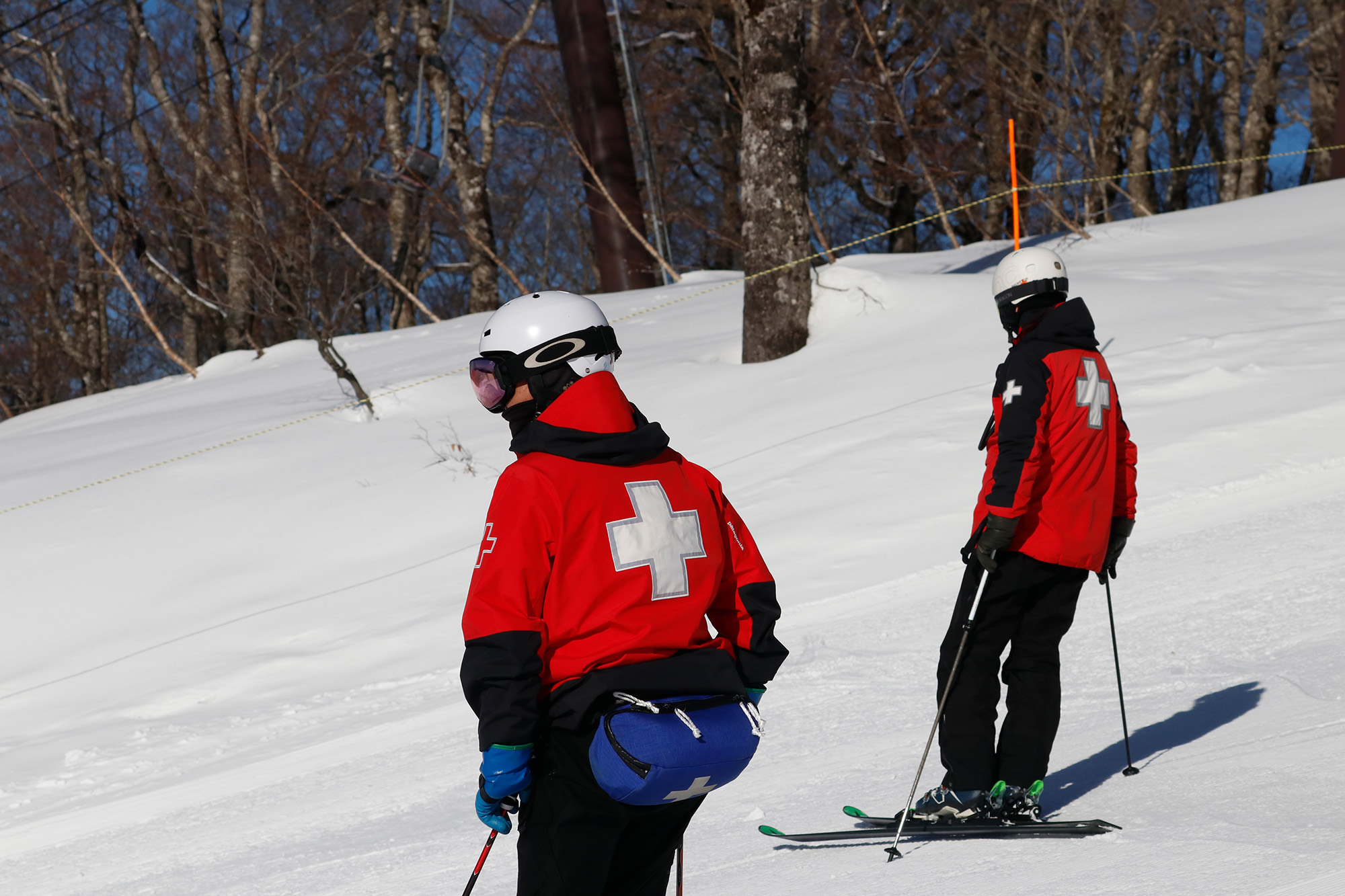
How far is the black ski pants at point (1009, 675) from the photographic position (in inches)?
147

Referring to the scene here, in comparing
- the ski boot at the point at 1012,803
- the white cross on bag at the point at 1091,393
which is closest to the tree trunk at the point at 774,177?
the white cross on bag at the point at 1091,393

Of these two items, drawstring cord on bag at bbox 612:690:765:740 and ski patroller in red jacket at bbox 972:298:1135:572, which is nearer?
drawstring cord on bag at bbox 612:690:765:740

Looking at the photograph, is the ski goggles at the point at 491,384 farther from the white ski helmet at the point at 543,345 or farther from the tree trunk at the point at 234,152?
the tree trunk at the point at 234,152

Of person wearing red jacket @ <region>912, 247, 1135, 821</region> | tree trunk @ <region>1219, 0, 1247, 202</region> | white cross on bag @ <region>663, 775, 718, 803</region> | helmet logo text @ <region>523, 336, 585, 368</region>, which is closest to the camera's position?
white cross on bag @ <region>663, 775, 718, 803</region>

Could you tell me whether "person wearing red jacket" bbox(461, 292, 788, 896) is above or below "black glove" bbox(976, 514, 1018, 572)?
above

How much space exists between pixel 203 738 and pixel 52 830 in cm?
99

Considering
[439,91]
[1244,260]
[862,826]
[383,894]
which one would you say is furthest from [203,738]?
[439,91]

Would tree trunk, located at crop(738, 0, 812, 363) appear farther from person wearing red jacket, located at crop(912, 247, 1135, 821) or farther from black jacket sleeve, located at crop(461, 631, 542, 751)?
black jacket sleeve, located at crop(461, 631, 542, 751)

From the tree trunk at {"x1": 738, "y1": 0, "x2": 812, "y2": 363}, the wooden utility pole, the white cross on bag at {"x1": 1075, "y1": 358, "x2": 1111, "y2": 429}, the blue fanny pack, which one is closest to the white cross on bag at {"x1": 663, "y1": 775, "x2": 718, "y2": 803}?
the blue fanny pack

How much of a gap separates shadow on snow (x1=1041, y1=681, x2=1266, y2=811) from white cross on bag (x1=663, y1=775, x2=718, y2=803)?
86.0 inches

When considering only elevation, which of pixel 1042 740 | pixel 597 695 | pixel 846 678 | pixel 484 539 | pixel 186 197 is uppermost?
pixel 186 197

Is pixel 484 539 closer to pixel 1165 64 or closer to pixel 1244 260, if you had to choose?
pixel 1244 260

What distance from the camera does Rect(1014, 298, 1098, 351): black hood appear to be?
3.83 meters

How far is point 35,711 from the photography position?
674cm
